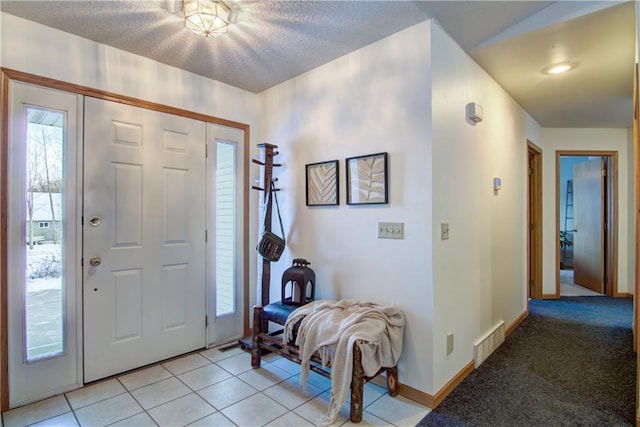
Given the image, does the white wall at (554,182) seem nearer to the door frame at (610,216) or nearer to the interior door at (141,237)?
the door frame at (610,216)

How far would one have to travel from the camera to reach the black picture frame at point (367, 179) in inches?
88.2

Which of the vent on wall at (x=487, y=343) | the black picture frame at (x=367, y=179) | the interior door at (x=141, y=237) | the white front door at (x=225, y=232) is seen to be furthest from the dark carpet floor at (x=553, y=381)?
the interior door at (x=141, y=237)

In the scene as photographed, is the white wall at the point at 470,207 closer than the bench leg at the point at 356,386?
No

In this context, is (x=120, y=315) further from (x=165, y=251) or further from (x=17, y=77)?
(x=17, y=77)

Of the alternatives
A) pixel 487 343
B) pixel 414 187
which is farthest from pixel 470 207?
pixel 487 343

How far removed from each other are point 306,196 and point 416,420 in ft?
5.77

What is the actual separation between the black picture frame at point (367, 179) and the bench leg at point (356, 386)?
997mm

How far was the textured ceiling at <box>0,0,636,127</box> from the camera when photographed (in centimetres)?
192

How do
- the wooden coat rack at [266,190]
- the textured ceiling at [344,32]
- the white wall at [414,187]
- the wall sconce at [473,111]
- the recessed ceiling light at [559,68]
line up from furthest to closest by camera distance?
the wooden coat rack at [266,190], the recessed ceiling light at [559,68], the wall sconce at [473,111], the white wall at [414,187], the textured ceiling at [344,32]

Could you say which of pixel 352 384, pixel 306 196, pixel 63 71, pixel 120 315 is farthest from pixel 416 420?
pixel 63 71

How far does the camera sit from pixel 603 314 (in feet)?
12.4

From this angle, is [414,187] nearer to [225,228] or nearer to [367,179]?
[367,179]

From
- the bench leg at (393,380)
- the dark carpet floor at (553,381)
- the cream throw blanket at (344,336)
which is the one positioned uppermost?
the cream throw blanket at (344,336)

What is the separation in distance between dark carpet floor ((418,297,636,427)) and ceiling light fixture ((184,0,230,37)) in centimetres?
261
